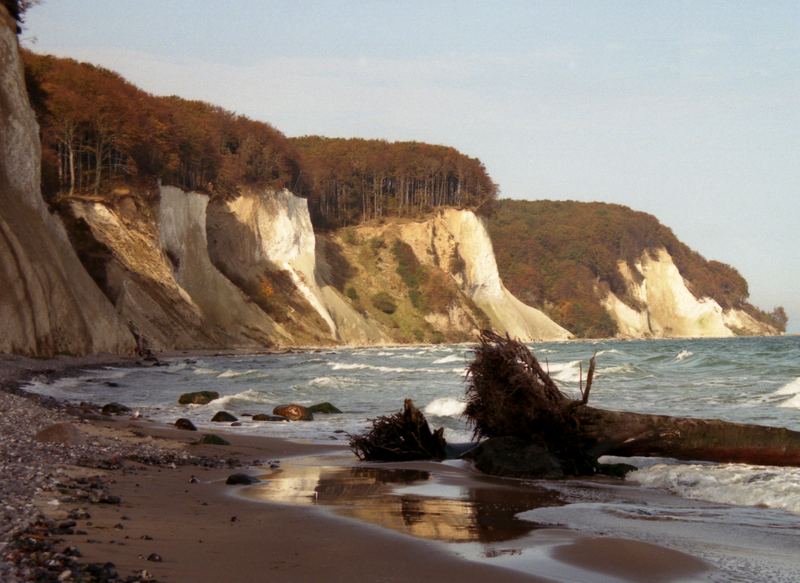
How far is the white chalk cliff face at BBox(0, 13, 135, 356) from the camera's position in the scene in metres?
30.8

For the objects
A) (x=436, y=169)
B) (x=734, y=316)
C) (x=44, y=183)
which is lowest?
(x=734, y=316)

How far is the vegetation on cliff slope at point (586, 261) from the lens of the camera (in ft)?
451

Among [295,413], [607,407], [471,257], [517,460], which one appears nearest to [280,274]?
[471,257]

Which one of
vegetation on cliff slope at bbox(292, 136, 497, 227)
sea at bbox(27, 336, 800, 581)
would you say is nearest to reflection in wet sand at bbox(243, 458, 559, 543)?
sea at bbox(27, 336, 800, 581)

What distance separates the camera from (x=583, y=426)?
11180mm

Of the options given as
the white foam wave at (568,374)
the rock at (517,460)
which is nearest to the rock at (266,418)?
the rock at (517,460)

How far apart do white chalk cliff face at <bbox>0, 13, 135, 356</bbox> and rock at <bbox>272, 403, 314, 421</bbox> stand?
46.8 feet

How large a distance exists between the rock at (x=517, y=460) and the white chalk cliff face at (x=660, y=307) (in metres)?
126

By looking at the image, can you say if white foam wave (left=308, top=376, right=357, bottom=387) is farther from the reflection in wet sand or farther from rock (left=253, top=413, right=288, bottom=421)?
the reflection in wet sand

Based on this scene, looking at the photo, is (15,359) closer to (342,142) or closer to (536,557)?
(536,557)

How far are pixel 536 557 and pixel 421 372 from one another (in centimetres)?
3158

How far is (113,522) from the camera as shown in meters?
6.45

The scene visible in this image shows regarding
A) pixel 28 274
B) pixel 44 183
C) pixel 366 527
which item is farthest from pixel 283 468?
pixel 44 183

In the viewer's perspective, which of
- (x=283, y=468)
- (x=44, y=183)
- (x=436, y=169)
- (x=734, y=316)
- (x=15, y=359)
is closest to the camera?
(x=283, y=468)
